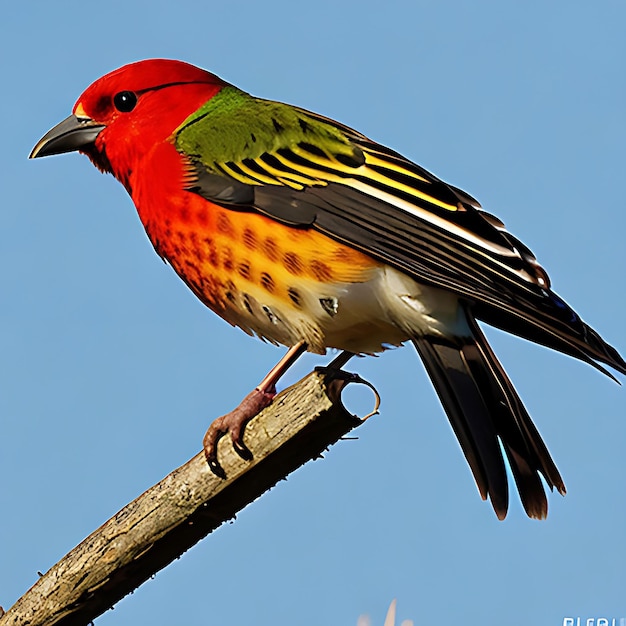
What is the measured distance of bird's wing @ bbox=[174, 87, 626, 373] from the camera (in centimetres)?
414

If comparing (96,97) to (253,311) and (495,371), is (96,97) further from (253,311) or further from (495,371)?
(495,371)

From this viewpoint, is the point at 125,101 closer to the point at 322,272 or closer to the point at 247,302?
the point at 247,302

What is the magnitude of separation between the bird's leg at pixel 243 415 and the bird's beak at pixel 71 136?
178cm

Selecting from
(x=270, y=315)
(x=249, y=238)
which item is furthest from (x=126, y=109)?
(x=270, y=315)

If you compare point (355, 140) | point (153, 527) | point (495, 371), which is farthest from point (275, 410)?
point (355, 140)

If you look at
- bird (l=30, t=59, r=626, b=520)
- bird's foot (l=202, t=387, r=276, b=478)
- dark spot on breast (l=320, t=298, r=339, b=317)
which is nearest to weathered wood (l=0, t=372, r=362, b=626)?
bird's foot (l=202, t=387, r=276, b=478)

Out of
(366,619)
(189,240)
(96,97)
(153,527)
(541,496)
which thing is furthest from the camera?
(96,97)

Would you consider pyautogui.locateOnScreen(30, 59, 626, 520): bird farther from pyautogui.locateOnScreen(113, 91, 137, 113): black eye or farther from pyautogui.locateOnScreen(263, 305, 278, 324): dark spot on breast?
pyautogui.locateOnScreen(113, 91, 137, 113): black eye

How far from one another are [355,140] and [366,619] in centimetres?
303

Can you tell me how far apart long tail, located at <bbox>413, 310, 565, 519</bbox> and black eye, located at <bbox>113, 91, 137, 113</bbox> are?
2084 millimetres

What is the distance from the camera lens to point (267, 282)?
4.45 meters

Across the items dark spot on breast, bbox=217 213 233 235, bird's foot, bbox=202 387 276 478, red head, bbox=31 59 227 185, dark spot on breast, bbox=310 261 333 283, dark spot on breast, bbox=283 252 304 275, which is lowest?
bird's foot, bbox=202 387 276 478

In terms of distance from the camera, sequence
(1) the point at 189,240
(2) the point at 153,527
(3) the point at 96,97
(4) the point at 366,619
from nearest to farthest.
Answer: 1. (4) the point at 366,619
2. (2) the point at 153,527
3. (1) the point at 189,240
4. (3) the point at 96,97

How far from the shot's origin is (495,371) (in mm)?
4426
